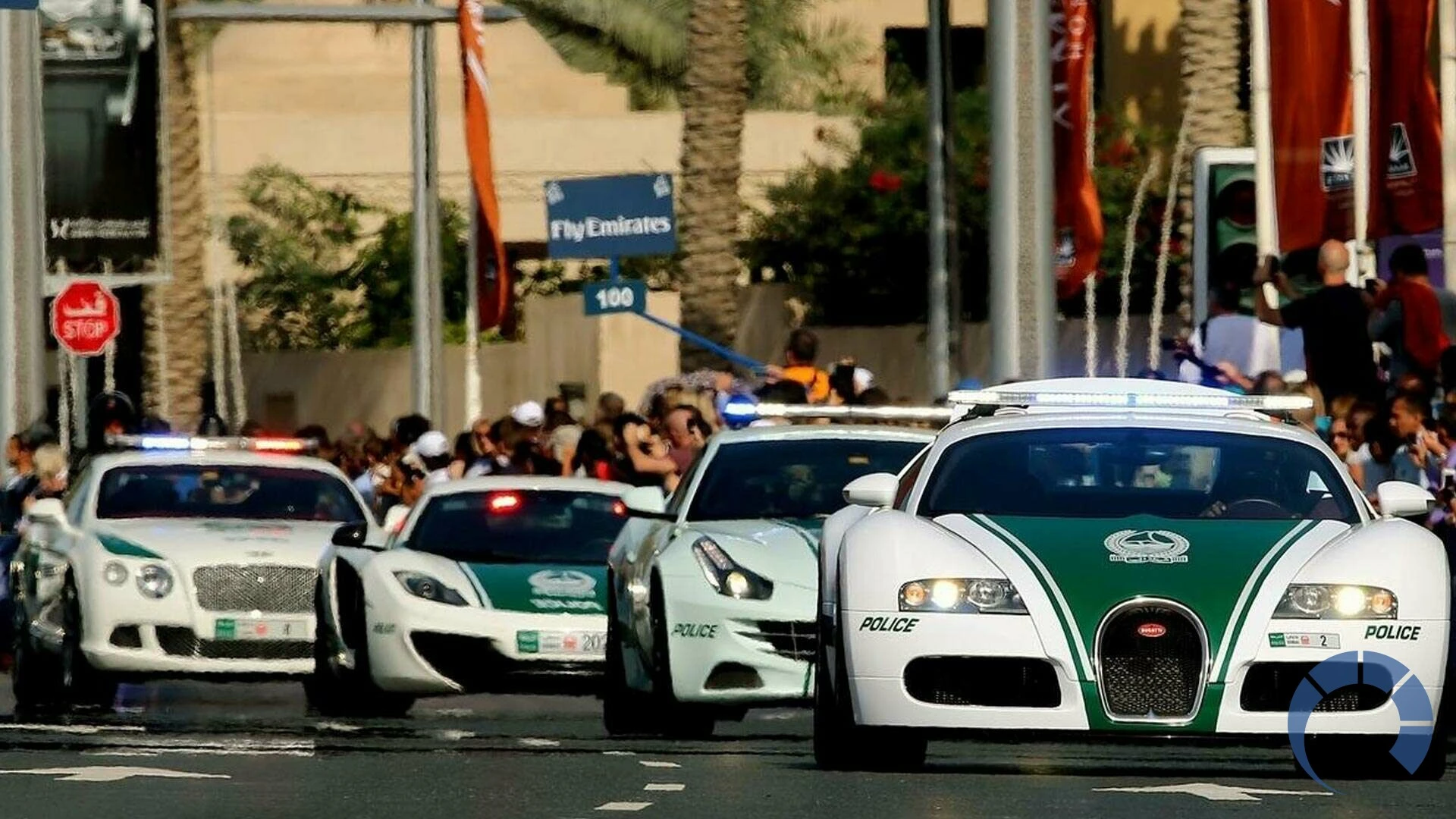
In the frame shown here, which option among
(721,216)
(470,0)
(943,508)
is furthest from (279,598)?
(721,216)

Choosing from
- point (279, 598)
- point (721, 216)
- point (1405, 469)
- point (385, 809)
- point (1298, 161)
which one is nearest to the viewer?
point (385, 809)

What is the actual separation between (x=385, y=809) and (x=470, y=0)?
2352 centimetres

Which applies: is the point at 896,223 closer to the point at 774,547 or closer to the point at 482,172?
the point at 482,172

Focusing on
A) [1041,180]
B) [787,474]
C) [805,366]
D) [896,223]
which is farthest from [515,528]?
[896,223]

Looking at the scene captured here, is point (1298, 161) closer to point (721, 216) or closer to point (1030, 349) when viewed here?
point (1030, 349)

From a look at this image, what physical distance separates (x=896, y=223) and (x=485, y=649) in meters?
30.5

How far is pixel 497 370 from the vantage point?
49.9 metres

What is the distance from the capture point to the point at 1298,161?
26.6 metres

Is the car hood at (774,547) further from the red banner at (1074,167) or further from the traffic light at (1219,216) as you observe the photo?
the traffic light at (1219,216)

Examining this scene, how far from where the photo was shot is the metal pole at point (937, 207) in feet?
104

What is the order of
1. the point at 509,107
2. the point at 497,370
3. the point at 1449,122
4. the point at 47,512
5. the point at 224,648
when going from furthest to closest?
the point at 509,107, the point at 497,370, the point at 1449,122, the point at 47,512, the point at 224,648

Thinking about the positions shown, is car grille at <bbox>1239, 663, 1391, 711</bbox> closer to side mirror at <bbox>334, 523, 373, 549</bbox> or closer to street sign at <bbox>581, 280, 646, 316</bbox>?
side mirror at <bbox>334, 523, 373, 549</bbox>

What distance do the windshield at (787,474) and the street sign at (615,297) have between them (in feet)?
40.2

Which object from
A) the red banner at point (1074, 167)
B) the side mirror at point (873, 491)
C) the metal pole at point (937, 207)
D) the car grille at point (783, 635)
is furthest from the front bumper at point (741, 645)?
the metal pole at point (937, 207)
